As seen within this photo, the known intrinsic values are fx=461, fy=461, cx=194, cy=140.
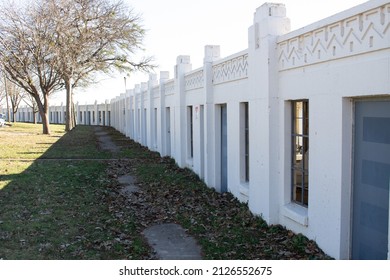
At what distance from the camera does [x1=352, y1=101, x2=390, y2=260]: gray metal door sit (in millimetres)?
5242

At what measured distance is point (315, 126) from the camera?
6.50 metres

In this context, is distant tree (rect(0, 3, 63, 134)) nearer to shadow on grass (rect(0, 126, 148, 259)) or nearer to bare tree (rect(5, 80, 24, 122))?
shadow on grass (rect(0, 126, 148, 259))

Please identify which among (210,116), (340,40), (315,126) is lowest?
(315,126)

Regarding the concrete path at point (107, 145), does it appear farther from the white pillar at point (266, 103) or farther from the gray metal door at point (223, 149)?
the white pillar at point (266, 103)

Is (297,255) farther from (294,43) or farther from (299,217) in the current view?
(294,43)

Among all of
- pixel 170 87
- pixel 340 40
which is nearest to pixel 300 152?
pixel 340 40

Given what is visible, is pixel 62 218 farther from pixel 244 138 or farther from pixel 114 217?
pixel 244 138

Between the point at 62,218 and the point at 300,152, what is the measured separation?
4.62m

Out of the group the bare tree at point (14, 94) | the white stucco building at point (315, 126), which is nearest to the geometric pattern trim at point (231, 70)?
the white stucco building at point (315, 126)

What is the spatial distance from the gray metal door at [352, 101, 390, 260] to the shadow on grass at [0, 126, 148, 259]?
10.0ft

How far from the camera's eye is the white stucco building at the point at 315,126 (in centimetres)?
529

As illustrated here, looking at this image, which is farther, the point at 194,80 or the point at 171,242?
the point at 194,80

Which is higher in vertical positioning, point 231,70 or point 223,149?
point 231,70

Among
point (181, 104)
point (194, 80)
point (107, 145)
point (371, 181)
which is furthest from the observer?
point (107, 145)
